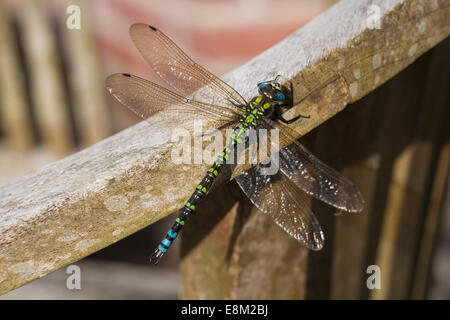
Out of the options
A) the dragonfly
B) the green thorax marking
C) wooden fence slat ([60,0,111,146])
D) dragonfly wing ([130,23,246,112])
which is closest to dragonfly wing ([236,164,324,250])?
the dragonfly

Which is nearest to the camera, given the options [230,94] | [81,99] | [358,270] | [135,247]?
[230,94]

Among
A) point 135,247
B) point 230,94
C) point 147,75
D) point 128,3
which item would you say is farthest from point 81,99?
point 230,94

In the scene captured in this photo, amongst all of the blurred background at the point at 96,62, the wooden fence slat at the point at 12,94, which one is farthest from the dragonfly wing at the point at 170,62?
the wooden fence slat at the point at 12,94

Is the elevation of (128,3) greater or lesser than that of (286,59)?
greater

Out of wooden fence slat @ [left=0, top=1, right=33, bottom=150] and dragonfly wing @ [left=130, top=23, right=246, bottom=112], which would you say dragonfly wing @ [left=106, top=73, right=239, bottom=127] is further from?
wooden fence slat @ [left=0, top=1, right=33, bottom=150]

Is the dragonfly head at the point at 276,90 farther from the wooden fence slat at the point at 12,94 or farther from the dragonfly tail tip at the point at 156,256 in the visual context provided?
the wooden fence slat at the point at 12,94

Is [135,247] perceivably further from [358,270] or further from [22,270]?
[22,270]
